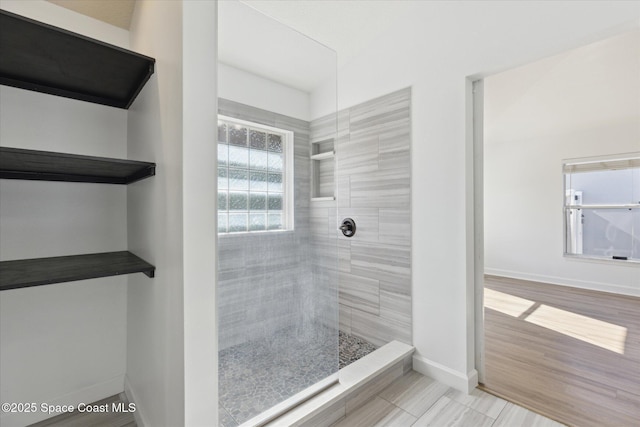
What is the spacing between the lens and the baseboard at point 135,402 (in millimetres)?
1442

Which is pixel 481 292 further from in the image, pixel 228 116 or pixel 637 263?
pixel 637 263

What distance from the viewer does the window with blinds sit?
166 inches

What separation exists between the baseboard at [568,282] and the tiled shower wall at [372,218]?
13.0 ft

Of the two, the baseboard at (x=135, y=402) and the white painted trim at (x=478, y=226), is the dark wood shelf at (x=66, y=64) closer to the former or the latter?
the baseboard at (x=135, y=402)

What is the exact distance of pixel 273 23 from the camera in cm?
184

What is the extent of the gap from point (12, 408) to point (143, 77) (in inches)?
69.1

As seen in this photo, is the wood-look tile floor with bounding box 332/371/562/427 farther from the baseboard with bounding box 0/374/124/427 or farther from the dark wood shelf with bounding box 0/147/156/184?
the dark wood shelf with bounding box 0/147/156/184

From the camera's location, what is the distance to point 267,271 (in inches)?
73.6

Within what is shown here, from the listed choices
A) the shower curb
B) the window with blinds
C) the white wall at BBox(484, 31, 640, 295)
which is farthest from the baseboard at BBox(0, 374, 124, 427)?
the window with blinds

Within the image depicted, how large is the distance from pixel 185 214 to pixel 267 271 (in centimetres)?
91

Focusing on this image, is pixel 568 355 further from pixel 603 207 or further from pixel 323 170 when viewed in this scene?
pixel 603 207

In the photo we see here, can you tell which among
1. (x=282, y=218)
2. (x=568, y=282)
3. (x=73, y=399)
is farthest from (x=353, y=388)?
(x=568, y=282)

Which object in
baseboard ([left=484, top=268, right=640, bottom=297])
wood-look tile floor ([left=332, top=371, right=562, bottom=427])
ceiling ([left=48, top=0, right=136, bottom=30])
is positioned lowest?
wood-look tile floor ([left=332, top=371, right=562, bottom=427])

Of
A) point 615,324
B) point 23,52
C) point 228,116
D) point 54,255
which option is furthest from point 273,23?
point 615,324
